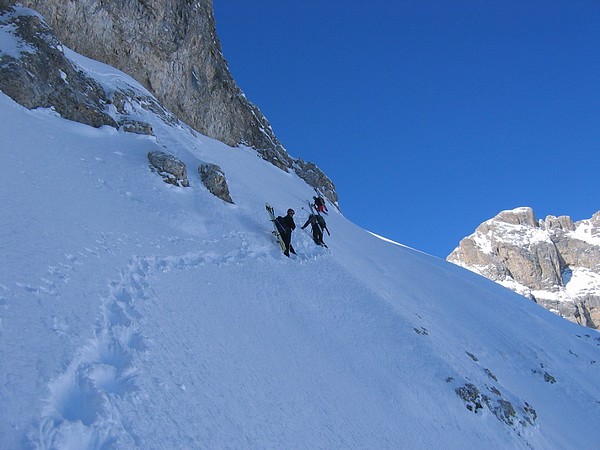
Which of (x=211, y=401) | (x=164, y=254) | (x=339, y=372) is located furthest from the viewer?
(x=164, y=254)

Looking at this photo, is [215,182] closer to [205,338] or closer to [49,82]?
[49,82]

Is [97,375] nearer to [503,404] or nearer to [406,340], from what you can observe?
[406,340]

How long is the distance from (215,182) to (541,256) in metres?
178

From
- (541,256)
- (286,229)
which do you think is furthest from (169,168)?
(541,256)

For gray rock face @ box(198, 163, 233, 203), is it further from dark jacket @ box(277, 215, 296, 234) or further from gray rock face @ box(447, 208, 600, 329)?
gray rock face @ box(447, 208, 600, 329)

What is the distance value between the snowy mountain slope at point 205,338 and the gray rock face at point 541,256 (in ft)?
513

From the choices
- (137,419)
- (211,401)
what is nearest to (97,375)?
(137,419)

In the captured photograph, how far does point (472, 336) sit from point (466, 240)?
6760 inches

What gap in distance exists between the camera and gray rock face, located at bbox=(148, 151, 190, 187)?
14.9 meters

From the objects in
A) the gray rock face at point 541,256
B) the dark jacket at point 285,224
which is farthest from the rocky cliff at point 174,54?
the gray rock face at point 541,256

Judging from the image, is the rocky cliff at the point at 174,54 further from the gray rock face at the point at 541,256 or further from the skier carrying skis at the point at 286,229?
the gray rock face at the point at 541,256

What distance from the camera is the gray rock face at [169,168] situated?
48.7 feet

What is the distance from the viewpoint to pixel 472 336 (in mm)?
16078

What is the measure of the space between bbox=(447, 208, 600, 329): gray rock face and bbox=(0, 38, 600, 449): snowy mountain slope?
513ft
